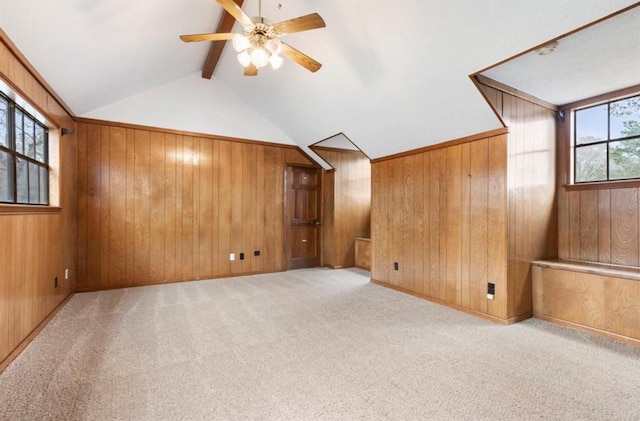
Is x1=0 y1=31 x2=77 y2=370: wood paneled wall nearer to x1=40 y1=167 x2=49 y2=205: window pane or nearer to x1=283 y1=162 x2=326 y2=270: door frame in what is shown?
x1=40 y1=167 x2=49 y2=205: window pane

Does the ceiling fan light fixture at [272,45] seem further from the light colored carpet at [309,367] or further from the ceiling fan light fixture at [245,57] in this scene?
the light colored carpet at [309,367]

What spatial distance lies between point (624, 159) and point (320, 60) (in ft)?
11.0

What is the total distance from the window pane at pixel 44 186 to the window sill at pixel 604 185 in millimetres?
5826

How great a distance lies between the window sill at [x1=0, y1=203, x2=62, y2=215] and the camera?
222 centimetres

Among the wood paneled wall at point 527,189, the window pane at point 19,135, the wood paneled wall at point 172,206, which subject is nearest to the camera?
the window pane at point 19,135

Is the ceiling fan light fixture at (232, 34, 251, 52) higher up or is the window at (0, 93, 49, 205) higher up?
the ceiling fan light fixture at (232, 34, 251, 52)

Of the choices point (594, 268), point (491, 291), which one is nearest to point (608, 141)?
point (594, 268)

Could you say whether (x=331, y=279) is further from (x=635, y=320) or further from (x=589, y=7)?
(x=589, y=7)

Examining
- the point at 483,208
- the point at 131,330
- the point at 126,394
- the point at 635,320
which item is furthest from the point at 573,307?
the point at 131,330

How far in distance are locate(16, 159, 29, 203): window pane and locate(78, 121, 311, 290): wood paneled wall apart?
1405 millimetres

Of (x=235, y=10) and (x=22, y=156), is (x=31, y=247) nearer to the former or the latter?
(x=22, y=156)

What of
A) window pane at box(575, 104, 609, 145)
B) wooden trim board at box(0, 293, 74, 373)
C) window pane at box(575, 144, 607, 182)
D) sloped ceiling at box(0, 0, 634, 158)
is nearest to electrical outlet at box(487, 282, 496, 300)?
window pane at box(575, 144, 607, 182)

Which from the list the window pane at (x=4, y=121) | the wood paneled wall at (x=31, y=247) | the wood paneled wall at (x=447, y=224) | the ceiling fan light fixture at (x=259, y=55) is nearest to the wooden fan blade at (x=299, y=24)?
the ceiling fan light fixture at (x=259, y=55)

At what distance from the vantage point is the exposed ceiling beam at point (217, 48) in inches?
127
